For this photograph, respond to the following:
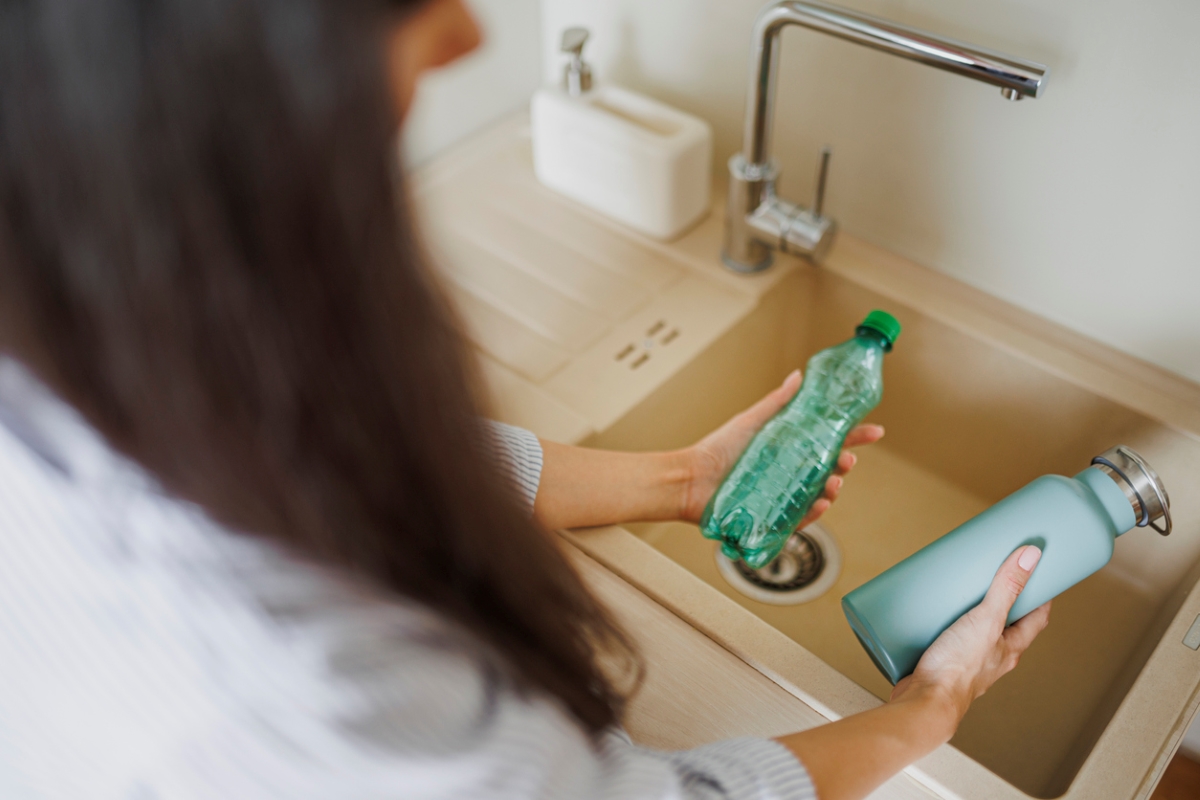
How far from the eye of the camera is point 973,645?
0.54 metres

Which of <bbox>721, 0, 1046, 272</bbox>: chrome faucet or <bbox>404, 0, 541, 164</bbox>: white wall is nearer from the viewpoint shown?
<bbox>721, 0, 1046, 272</bbox>: chrome faucet

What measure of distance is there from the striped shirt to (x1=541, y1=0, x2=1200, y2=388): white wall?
0.66 m

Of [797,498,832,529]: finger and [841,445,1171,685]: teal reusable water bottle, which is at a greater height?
[841,445,1171,685]: teal reusable water bottle

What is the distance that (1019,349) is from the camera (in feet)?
2.50

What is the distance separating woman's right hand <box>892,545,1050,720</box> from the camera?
0.54m

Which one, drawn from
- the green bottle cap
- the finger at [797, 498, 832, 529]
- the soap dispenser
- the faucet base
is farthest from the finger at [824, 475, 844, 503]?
the soap dispenser

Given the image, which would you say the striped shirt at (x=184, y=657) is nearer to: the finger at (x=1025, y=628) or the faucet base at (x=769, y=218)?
the finger at (x=1025, y=628)

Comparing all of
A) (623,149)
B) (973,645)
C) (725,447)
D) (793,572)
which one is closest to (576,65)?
(623,149)

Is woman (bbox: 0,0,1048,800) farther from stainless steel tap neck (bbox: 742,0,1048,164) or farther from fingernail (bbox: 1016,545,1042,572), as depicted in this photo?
stainless steel tap neck (bbox: 742,0,1048,164)

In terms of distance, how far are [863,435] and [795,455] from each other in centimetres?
9

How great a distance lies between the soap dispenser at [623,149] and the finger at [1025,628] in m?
0.51

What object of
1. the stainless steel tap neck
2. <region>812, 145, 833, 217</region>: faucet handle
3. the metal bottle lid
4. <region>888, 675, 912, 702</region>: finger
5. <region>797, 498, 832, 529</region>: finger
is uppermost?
the stainless steel tap neck

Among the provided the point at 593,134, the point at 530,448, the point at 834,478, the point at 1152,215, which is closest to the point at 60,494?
the point at 530,448

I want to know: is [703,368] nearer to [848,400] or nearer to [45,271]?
[848,400]
